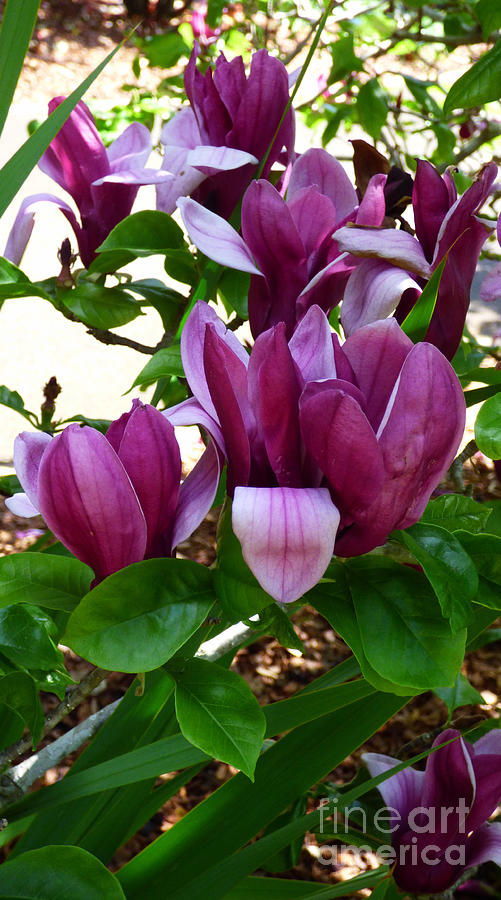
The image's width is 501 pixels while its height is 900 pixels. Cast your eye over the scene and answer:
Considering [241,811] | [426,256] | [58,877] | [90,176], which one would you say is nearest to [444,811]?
[241,811]

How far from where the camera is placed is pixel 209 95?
729 millimetres

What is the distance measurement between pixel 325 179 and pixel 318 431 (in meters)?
0.29

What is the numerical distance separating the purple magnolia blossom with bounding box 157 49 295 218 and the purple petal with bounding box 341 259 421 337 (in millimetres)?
190

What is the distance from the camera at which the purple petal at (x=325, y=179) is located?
0.63 meters

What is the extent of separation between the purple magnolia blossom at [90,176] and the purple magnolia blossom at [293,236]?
6.4 inches

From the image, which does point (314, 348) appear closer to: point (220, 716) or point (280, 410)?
point (280, 410)

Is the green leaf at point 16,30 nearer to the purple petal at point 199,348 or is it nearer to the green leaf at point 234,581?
the purple petal at point 199,348

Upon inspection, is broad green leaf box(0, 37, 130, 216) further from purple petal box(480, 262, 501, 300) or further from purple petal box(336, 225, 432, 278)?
purple petal box(480, 262, 501, 300)

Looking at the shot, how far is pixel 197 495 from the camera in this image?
501 millimetres

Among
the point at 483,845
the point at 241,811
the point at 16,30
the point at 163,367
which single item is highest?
the point at 16,30

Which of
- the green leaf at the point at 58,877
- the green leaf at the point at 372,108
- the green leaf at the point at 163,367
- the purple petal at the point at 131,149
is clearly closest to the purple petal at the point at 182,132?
the purple petal at the point at 131,149

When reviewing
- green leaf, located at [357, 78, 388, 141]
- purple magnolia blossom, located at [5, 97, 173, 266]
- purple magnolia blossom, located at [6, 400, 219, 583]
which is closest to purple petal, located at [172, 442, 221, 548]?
purple magnolia blossom, located at [6, 400, 219, 583]

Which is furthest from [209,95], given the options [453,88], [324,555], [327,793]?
[327,793]

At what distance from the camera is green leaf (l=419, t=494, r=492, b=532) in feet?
1.88
